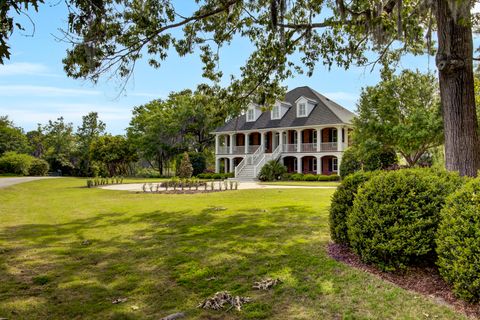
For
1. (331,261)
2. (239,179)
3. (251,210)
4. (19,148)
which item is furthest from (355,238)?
(19,148)

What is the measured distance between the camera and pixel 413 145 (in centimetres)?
2091

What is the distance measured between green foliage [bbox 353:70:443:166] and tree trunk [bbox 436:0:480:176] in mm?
14195

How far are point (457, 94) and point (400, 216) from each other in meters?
3.27

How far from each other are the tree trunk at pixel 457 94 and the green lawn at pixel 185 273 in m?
2.92

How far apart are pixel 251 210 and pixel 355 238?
590 centimetres

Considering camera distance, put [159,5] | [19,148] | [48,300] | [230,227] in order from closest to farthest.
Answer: [48,300], [230,227], [159,5], [19,148]

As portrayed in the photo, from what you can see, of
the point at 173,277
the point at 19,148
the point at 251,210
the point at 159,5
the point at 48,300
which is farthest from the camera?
the point at 19,148

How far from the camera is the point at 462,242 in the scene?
362 cm

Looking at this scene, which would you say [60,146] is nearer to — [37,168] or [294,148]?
[37,168]

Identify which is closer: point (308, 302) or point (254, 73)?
point (308, 302)

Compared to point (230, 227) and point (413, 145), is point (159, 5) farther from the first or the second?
point (413, 145)

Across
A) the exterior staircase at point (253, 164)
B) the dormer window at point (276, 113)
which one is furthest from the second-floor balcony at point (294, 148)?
the dormer window at point (276, 113)

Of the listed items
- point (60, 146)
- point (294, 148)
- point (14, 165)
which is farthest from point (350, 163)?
point (60, 146)

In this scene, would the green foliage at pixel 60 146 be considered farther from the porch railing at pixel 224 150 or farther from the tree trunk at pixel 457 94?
the tree trunk at pixel 457 94
